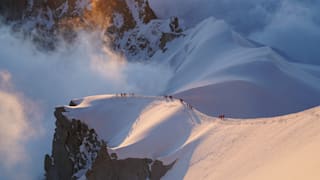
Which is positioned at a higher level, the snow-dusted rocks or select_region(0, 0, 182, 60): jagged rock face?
select_region(0, 0, 182, 60): jagged rock face

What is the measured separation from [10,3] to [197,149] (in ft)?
317

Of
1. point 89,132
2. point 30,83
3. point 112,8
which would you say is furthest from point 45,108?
point 89,132

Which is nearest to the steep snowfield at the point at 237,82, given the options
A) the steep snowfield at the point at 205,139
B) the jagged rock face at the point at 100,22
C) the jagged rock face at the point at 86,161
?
the jagged rock face at the point at 86,161

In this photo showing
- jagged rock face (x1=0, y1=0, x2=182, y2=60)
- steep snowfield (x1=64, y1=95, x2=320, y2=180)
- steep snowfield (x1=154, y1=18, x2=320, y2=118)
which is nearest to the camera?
steep snowfield (x1=64, y1=95, x2=320, y2=180)

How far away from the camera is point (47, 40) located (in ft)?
371

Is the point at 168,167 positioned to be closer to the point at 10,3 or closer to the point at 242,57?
the point at 242,57

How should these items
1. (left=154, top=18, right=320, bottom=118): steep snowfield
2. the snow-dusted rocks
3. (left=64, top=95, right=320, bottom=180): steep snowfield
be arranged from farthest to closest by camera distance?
(left=154, top=18, right=320, bottom=118): steep snowfield, the snow-dusted rocks, (left=64, top=95, right=320, bottom=180): steep snowfield

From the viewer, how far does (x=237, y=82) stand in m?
47.1

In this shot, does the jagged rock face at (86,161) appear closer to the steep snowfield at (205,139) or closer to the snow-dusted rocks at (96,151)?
the snow-dusted rocks at (96,151)

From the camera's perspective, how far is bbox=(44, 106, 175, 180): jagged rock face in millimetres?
25578

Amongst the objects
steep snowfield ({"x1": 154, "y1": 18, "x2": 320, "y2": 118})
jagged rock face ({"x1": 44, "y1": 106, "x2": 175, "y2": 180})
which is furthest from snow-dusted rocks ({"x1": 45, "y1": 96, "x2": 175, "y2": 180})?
steep snowfield ({"x1": 154, "y1": 18, "x2": 320, "y2": 118})

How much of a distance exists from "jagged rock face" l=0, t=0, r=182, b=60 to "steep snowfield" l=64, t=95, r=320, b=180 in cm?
5469

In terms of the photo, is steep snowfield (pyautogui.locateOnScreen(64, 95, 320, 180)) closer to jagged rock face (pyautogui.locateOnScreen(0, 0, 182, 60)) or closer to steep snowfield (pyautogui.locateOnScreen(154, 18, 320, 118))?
steep snowfield (pyautogui.locateOnScreen(154, 18, 320, 118))

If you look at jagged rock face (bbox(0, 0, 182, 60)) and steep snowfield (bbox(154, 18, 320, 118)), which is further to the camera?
jagged rock face (bbox(0, 0, 182, 60))
